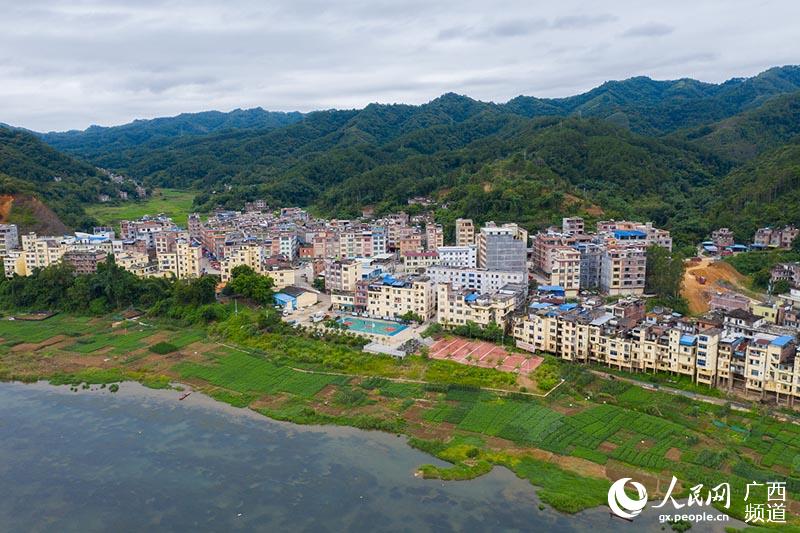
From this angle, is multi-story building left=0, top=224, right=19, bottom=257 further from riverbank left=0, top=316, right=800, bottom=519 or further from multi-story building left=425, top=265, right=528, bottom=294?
multi-story building left=425, top=265, right=528, bottom=294

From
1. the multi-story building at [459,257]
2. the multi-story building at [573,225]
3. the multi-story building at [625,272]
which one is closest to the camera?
the multi-story building at [625,272]

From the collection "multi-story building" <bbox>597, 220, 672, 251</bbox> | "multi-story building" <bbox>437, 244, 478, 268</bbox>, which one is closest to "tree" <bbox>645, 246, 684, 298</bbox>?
"multi-story building" <bbox>597, 220, 672, 251</bbox>

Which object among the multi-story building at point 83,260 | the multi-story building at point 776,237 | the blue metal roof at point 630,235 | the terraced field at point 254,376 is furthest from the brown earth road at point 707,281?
the multi-story building at point 83,260

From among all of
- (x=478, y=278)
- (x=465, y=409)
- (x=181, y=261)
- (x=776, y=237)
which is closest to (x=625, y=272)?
(x=478, y=278)

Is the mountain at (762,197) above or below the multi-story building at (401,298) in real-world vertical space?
above

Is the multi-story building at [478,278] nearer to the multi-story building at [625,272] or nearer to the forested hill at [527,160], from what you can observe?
the multi-story building at [625,272]

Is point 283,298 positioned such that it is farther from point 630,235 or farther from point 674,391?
point 630,235

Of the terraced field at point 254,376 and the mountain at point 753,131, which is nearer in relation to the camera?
the terraced field at point 254,376

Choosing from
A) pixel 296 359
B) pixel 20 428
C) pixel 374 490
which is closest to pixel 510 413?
pixel 374 490
